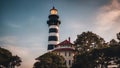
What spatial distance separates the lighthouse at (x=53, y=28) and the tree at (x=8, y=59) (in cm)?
2572

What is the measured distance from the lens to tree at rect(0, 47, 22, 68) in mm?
76356

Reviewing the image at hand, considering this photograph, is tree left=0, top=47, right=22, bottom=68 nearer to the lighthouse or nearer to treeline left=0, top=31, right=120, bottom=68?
treeline left=0, top=31, right=120, bottom=68

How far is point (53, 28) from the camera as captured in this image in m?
107

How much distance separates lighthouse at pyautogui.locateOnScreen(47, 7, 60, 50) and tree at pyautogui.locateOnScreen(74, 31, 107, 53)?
24549 mm

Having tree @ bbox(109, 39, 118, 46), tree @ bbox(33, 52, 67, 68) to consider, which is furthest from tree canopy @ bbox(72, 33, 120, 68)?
tree @ bbox(33, 52, 67, 68)

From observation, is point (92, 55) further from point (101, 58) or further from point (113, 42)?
point (113, 42)

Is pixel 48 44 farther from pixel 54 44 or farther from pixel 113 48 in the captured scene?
pixel 113 48

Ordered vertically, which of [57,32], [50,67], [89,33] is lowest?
[50,67]

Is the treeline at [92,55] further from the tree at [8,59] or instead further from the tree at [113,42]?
the tree at [8,59]

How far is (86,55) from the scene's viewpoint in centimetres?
6856

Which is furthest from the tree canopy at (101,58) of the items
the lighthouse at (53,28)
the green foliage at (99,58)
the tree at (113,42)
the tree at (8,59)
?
the lighthouse at (53,28)

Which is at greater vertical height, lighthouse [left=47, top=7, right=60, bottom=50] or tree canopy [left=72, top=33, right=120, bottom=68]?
lighthouse [left=47, top=7, right=60, bottom=50]

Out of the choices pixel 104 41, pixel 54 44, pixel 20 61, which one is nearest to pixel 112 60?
pixel 104 41

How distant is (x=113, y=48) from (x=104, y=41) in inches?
529
